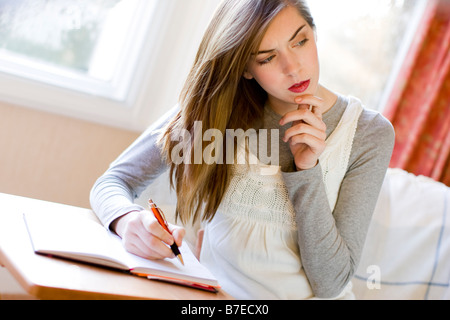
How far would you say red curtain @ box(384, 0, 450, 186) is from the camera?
2156mm

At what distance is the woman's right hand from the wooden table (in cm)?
8

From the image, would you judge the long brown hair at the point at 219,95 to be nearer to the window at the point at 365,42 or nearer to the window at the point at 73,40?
the window at the point at 73,40

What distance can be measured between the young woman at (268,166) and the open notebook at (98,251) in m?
0.07

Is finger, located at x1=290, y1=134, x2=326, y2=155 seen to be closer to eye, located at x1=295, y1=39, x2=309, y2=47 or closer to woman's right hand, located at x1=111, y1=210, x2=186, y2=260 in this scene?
eye, located at x1=295, y1=39, x2=309, y2=47

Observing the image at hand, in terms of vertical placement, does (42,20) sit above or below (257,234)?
above

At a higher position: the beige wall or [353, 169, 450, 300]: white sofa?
the beige wall

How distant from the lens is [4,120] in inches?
66.9

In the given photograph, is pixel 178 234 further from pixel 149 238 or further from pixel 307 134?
pixel 307 134

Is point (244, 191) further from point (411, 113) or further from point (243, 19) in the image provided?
point (411, 113)

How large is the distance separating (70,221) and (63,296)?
328mm

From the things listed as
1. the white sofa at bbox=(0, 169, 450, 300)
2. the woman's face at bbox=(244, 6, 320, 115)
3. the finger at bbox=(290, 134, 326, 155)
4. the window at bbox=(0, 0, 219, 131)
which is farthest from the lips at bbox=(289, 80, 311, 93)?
the window at bbox=(0, 0, 219, 131)

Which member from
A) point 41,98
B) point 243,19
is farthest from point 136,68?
point 243,19

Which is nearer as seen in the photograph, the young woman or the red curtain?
the young woman

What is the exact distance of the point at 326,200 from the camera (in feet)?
3.74
